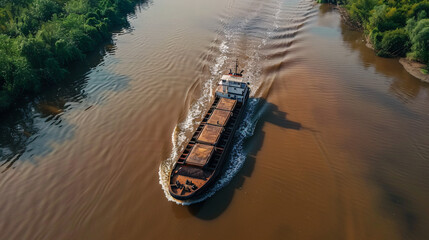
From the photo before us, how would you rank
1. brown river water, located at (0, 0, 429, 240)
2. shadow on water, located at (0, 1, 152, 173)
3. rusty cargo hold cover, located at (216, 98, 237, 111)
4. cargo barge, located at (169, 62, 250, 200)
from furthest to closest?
rusty cargo hold cover, located at (216, 98, 237, 111) < shadow on water, located at (0, 1, 152, 173) < cargo barge, located at (169, 62, 250, 200) < brown river water, located at (0, 0, 429, 240)

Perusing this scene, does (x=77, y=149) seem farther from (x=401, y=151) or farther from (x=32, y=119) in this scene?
(x=401, y=151)

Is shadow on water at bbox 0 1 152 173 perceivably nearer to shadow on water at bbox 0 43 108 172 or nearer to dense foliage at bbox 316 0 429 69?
shadow on water at bbox 0 43 108 172

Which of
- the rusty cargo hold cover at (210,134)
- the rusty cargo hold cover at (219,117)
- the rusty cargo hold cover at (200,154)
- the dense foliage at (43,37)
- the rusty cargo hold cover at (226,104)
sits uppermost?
the dense foliage at (43,37)

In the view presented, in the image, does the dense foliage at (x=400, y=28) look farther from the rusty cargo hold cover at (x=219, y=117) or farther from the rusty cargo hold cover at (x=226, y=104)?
the rusty cargo hold cover at (x=219, y=117)

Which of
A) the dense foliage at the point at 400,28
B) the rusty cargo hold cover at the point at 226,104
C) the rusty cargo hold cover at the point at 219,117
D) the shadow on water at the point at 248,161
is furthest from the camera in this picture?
the dense foliage at the point at 400,28

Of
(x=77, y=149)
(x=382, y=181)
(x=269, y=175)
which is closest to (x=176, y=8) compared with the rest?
(x=77, y=149)

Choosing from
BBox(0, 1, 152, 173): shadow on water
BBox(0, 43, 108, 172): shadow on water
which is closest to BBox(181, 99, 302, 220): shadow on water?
BBox(0, 1, 152, 173): shadow on water

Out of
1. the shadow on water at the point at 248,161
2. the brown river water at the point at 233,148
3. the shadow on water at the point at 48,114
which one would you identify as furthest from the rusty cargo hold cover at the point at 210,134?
the shadow on water at the point at 48,114
